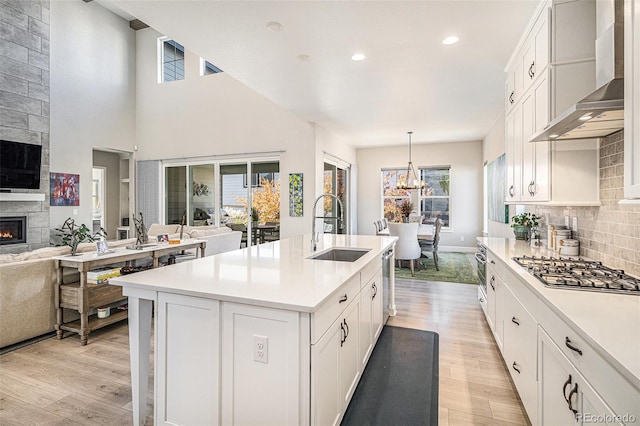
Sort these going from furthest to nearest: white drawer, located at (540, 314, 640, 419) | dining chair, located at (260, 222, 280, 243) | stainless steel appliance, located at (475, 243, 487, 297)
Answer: dining chair, located at (260, 222, 280, 243) < stainless steel appliance, located at (475, 243, 487, 297) < white drawer, located at (540, 314, 640, 419)

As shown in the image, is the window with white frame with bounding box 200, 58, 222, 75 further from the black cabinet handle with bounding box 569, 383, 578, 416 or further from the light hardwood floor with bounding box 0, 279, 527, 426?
the black cabinet handle with bounding box 569, 383, 578, 416

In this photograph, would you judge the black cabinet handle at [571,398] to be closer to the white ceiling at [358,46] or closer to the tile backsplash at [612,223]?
the tile backsplash at [612,223]

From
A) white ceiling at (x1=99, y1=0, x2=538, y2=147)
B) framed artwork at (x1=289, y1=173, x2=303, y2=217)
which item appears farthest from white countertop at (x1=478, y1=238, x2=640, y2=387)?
framed artwork at (x1=289, y1=173, x2=303, y2=217)

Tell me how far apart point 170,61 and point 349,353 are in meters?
8.53

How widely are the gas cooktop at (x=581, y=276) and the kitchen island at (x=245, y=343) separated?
1060 millimetres

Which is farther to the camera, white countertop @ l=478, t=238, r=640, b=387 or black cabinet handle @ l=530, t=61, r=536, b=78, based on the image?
black cabinet handle @ l=530, t=61, r=536, b=78

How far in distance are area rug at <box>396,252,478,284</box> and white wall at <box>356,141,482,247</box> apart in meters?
1.09

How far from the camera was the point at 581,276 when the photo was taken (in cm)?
170

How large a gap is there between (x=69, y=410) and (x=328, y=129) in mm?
5808

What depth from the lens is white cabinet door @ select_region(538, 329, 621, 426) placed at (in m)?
1.04

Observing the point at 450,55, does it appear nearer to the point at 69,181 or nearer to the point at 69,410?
the point at 69,410

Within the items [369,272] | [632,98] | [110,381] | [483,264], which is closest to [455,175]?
[483,264]

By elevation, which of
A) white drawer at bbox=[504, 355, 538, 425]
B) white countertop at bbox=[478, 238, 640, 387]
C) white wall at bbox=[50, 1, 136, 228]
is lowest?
white drawer at bbox=[504, 355, 538, 425]

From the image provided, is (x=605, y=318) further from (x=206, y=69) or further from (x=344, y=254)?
(x=206, y=69)
